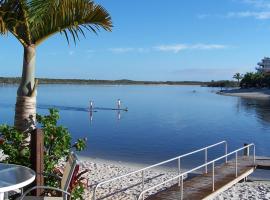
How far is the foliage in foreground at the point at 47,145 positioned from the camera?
7.03m

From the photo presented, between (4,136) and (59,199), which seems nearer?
(59,199)

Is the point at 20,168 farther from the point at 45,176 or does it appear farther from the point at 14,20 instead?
the point at 14,20

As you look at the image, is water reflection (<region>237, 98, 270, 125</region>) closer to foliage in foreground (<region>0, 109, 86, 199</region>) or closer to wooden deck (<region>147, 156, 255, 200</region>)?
wooden deck (<region>147, 156, 255, 200</region>)

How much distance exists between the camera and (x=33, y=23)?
768 centimetres

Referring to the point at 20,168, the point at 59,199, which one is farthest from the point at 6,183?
the point at 59,199

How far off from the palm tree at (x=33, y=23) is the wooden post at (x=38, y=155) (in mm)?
878

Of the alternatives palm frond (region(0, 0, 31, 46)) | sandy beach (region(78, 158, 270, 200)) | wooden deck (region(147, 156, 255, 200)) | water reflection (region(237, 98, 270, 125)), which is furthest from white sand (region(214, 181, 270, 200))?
water reflection (region(237, 98, 270, 125))

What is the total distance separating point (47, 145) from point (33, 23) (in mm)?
2052

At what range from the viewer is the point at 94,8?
7938mm

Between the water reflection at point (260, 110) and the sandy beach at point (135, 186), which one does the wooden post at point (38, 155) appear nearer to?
the sandy beach at point (135, 186)

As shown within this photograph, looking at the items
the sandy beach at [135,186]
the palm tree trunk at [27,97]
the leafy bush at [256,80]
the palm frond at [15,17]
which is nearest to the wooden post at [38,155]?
the palm tree trunk at [27,97]

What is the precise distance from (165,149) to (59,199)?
17991 millimetres

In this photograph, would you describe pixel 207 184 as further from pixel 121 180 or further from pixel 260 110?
pixel 260 110

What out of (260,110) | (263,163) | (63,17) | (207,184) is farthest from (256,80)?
(63,17)
